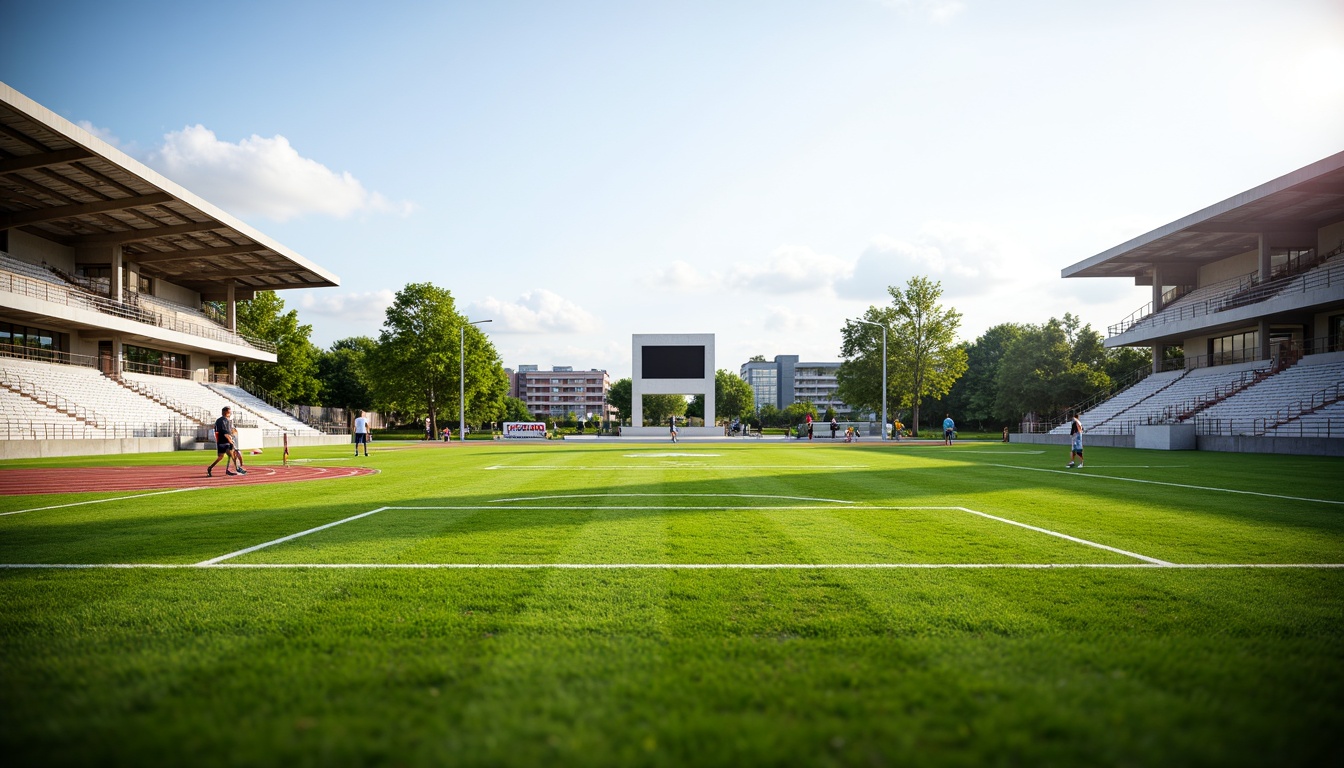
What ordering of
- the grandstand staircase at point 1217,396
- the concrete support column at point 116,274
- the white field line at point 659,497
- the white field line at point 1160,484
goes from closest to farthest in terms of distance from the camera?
the white field line at point 1160,484 < the white field line at point 659,497 < the grandstand staircase at point 1217,396 < the concrete support column at point 116,274

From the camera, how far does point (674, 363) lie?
201 feet

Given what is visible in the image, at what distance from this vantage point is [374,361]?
5716cm

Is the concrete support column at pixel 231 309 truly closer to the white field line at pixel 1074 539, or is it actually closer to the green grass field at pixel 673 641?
the green grass field at pixel 673 641

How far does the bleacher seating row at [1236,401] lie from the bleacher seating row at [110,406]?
53050 mm

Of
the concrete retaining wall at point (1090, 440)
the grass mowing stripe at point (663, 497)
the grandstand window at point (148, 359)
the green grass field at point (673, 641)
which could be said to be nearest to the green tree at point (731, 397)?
the concrete retaining wall at point (1090, 440)

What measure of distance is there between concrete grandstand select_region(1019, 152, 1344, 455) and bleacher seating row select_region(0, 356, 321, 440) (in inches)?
1983

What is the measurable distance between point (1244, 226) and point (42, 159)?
208 feet

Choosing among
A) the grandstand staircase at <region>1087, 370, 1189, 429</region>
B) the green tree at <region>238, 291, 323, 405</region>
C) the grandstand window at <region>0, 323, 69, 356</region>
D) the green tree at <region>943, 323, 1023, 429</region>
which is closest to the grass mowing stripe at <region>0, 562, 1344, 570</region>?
the grandstand window at <region>0, 323, 69, 356</region>

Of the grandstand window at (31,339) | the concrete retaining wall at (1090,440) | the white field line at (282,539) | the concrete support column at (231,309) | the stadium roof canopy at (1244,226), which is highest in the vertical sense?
the stadium roof canopy at (1244,226)

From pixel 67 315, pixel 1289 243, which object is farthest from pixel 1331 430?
pixel 67 315

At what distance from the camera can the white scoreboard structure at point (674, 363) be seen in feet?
200

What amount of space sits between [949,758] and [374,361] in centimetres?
6166

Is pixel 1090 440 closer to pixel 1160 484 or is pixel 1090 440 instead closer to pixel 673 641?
pixel 1160 484

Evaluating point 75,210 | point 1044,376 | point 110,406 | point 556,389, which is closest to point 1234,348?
point 1044,376
